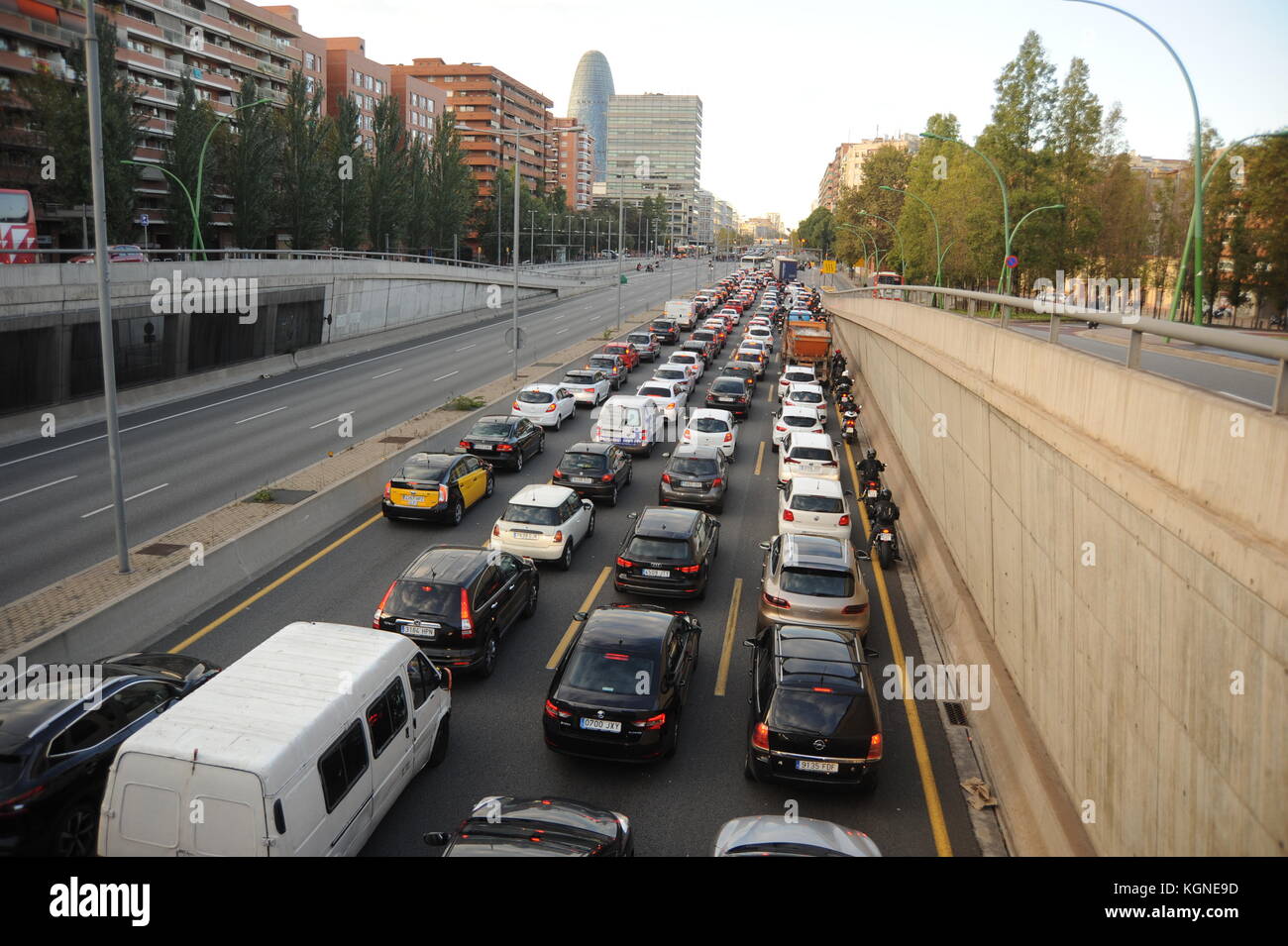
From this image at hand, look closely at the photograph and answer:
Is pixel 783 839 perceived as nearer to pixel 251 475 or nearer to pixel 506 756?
pixel 506 756

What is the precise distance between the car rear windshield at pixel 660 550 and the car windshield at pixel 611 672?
4.48 m

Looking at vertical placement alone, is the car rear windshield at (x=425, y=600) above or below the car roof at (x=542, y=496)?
below

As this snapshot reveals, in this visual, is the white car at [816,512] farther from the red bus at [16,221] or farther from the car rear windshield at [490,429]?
the red bus at [16,221]

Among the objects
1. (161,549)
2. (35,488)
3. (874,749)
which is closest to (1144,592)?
(874,749)

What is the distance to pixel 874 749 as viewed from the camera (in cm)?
946

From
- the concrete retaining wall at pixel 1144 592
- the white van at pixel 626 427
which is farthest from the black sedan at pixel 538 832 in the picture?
the white van at pixel 626 427

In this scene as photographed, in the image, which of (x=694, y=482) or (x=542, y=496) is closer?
(x=542, y=496)

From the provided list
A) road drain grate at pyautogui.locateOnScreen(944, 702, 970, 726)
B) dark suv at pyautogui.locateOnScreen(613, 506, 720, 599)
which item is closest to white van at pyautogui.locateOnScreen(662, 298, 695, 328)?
dark suv at pyautogui.locateOnScreen(613, 506, 720, 599)

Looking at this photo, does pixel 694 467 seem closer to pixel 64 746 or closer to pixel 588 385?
pixel 588 385

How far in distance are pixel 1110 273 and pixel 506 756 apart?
5997 cm

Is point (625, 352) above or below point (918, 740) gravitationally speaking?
above

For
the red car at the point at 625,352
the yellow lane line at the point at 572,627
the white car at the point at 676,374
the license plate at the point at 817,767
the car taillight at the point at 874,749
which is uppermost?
the red car at the point at 625,352

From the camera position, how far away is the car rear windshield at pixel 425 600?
11914 mm

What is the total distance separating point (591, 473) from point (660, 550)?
596 cm
